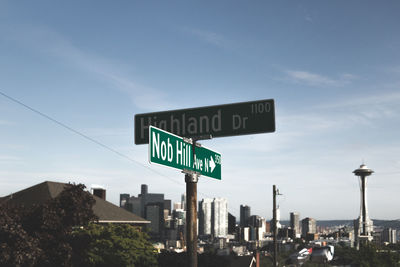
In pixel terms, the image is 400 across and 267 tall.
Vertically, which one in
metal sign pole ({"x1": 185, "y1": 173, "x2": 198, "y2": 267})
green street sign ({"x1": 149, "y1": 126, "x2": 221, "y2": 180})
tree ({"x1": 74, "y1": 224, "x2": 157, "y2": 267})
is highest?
green street sign ({"x1": 149, "y1": 126, "x2": 221, "y2": 180})

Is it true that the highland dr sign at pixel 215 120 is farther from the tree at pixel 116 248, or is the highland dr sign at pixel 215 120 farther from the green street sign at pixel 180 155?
the tree at pixel 116 248

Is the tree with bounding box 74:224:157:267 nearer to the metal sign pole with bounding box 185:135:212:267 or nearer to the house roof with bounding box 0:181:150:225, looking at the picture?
the house roof with bounding box 0:181:150:225

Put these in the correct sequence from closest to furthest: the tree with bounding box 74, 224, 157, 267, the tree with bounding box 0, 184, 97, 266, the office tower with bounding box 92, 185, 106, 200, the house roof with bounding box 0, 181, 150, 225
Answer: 1. the tree with bounding box 0, 184, 97, 266
2. the tree with bounding box 74, 224, 157, 267
3. the house roof with bounding box 0, 181, 150, 225
4. the office tower with bounding box 92, 185, 106, 200

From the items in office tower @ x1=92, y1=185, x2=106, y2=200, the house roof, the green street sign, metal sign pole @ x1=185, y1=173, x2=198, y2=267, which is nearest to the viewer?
the green street sign

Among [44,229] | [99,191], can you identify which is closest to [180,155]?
[44,229]

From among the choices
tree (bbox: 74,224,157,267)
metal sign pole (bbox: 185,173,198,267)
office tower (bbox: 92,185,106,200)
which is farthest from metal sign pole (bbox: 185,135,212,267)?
office tower (bbox: 92,185,106,200)

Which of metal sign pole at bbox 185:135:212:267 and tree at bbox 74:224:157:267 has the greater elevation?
metal sign pole at bbox 185:135:212:267

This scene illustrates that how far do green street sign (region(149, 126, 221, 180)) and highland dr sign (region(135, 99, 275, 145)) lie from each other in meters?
0.33

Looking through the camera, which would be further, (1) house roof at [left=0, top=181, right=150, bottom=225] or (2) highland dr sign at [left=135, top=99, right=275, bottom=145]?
(1) house roof at [left=0, top=181, right=150, bottom=225]

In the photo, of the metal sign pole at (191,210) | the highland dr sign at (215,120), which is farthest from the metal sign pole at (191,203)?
the highland dr sign at (215,120)

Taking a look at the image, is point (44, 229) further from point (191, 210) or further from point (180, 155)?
point (180, 155)

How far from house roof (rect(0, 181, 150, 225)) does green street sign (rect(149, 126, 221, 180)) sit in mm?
39655

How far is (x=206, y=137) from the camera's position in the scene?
7.78 meters

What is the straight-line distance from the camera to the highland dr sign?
7.55m
